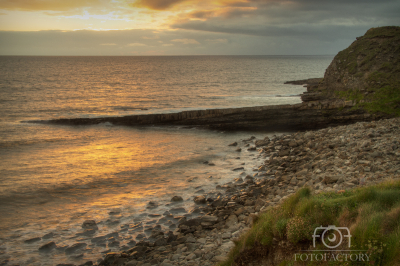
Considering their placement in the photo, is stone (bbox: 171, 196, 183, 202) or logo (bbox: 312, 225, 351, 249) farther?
stone (bbox: 171, 196, 183, 202)

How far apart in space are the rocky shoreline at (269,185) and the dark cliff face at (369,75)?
36.9ft

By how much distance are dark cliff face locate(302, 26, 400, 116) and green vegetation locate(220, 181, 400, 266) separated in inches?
1088

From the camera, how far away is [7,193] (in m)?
16.5

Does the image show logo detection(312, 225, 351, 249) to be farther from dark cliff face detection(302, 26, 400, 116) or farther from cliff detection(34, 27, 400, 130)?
dark cliff face detection(302, 26, 400, 116)

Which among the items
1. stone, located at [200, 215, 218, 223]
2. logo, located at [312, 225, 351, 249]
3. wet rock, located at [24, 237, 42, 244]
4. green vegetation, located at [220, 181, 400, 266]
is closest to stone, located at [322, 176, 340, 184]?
green vegetation, located at [220, 181, 400, 266]

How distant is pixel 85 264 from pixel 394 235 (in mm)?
9685

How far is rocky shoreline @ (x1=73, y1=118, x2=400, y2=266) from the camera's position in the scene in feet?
32.7

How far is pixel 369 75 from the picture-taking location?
3541 cm

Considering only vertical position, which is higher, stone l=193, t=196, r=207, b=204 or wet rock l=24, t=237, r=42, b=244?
stone l=193, t=196, r=207, b=204

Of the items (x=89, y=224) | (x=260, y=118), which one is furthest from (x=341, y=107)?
(x=89, y=224)

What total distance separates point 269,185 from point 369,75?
29133mm

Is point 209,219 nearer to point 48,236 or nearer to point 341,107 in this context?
point 48,236

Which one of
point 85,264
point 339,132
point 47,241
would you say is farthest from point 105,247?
point 339,132

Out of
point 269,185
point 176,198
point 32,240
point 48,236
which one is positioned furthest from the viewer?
point 269,185
